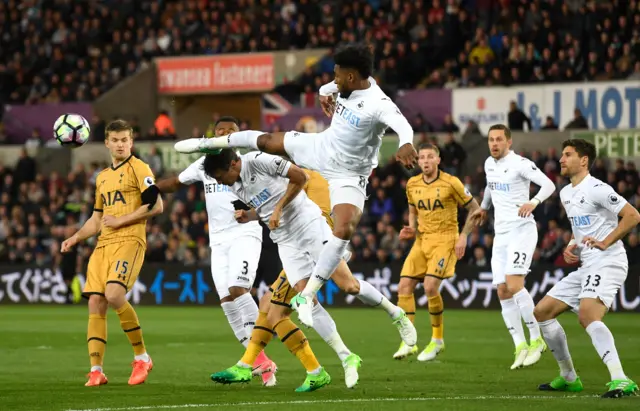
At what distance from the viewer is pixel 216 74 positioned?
111 ft

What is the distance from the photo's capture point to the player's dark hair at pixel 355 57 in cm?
1012

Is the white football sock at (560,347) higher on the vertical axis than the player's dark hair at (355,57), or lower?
lower

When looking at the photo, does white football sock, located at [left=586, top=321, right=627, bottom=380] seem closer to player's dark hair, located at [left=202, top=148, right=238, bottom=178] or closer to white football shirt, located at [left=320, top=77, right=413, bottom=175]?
white football shirt, located at [left=320, top=77, right=413, bottom=175]

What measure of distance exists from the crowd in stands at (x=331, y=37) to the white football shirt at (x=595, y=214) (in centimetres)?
1648

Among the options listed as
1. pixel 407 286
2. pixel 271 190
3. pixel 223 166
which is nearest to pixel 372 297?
pixel 271 190

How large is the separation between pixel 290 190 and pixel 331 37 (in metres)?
22.0

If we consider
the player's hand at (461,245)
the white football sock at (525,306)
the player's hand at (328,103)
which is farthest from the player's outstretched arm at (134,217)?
the white football sock at (525,306)

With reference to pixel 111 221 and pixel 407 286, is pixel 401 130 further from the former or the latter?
pixel 407 286

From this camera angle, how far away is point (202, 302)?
86.7ft

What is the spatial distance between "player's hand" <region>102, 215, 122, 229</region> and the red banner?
2225cm

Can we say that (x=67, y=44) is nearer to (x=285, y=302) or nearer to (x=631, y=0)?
(x=631, y=0)

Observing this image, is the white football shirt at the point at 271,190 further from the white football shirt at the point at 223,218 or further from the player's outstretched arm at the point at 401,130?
the white football shirt at the point at 223,218

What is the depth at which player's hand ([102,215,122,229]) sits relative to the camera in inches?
431

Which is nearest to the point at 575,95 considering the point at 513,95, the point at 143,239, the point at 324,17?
the point at 513,95
